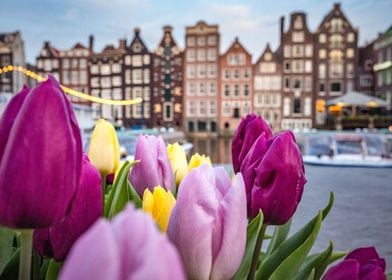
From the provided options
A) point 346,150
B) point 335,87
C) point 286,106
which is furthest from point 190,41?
point 346,150

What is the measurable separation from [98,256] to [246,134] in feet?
1.11

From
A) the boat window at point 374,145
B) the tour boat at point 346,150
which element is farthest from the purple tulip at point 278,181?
the boat window at point 374,145

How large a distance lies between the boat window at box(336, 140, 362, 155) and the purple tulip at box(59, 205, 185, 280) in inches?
363

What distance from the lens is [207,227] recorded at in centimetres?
29

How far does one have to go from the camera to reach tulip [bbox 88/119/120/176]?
480mm

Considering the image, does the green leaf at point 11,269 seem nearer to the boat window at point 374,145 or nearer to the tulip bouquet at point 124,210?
the tulip bouquet at point 124,210

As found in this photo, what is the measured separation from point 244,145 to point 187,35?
26834mm

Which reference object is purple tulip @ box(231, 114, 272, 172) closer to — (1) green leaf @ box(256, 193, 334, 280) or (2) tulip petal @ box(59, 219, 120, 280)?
(1) green leaf @ box(256, 193, 334, 280)

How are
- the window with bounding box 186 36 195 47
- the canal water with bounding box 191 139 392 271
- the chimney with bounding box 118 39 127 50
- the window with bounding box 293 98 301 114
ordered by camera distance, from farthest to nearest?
the chimney with bounding box 118 39 127 50, the window with bounding box 186 36 195 47, the window with bounding box 293 98 301 114, the canal water with bounding box 191 139 392 271

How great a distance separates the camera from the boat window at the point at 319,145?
8.76 meters

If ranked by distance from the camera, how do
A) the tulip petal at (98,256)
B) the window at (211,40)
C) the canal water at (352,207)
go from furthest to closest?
the window at (211,40) < the canal water at (352,207) < the tulip petal at (98,256)

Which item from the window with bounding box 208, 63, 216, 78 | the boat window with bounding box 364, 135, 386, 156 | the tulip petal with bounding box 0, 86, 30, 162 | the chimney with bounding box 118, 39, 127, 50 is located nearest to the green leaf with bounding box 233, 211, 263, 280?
the tulip petal with bounding box 0, 86, 30, 162

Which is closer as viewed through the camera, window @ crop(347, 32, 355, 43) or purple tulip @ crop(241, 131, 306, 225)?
purple tulip @ crop(241, 131, 306, 225)

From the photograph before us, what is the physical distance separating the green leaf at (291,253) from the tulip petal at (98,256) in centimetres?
28
